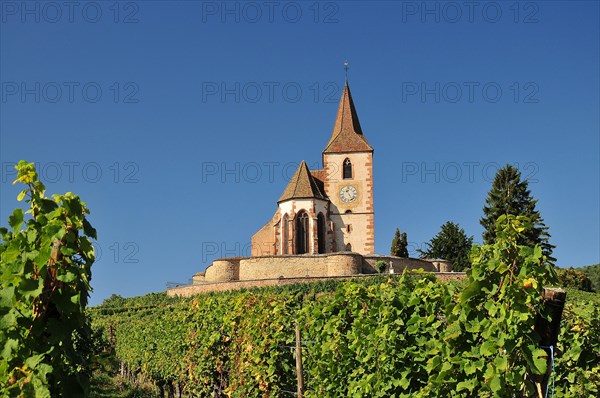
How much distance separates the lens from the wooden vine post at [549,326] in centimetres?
490

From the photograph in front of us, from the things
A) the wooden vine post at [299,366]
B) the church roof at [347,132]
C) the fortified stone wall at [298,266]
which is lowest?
the wooden vine post at [299,366]

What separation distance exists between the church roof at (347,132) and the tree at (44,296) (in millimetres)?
48671

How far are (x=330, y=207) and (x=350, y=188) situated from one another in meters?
2.23

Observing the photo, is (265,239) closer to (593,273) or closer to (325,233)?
(325,233)

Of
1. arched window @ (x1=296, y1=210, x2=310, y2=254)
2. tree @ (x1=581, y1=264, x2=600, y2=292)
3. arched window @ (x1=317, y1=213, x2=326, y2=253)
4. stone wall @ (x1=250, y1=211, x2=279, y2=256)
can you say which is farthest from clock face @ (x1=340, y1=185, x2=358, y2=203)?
tree @ (x1=581, y1=264, x2=600, y2=292)

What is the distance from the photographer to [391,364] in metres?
7.83

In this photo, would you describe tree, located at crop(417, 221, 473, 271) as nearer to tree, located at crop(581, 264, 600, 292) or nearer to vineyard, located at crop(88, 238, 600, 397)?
tree, located at crop(581, 264, 600, 292)

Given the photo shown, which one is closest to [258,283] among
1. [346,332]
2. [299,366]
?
[299,366]

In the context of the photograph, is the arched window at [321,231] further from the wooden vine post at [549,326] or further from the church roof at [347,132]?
the wooden vine post at [549,326]

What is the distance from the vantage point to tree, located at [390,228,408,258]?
58.6 metres

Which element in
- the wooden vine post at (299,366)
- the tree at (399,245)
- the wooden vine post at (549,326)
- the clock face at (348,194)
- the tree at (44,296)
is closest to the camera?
the tree at (44,296)

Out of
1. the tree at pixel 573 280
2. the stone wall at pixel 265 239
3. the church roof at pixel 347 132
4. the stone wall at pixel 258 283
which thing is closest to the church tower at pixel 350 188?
the church roof at pixel 347 132

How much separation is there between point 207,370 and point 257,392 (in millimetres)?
2800

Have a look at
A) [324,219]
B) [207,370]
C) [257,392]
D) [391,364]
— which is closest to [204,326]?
[207,370]
